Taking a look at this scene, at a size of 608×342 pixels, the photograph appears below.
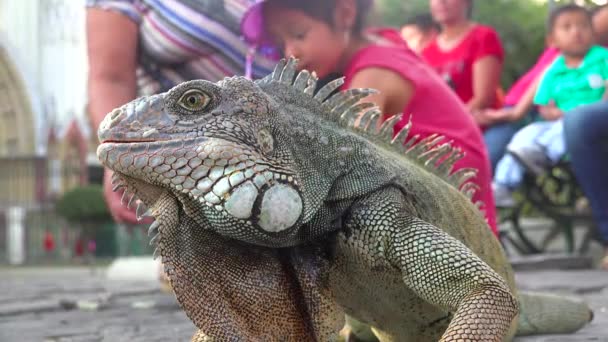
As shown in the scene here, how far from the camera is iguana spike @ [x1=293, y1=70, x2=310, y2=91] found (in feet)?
6.91

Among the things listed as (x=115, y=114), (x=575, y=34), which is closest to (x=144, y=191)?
(x=115, y=114)

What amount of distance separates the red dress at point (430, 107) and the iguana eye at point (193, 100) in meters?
1.37

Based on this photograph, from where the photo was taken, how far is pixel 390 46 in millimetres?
3346

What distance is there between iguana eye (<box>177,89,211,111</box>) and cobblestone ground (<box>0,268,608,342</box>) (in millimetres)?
1657

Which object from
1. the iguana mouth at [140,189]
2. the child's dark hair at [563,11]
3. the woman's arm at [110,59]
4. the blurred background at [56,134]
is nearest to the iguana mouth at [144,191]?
the iguana mouth at [140,189]

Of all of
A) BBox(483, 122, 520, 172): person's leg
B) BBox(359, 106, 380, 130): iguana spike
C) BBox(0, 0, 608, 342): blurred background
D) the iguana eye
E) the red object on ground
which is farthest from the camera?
the red object on ground

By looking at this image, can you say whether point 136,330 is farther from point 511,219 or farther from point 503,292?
point 511,219

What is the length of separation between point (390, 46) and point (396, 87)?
292mm

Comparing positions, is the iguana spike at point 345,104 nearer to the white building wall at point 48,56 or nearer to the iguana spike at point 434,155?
the iguana spike at point 434,155

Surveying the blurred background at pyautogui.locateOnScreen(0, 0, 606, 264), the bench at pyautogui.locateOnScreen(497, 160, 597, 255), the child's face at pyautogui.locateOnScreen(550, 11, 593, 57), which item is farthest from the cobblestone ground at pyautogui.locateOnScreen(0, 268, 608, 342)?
the blurred background at pyautogui.locateOnScreen(0, 0, 606, 264)

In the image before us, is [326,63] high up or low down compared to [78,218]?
up

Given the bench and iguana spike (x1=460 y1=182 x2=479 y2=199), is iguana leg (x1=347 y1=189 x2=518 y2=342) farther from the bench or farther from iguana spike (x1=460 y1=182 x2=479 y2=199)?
the bench

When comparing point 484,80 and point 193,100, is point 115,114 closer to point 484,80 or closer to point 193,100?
Result: point 193,100

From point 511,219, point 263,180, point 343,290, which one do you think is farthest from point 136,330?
point 511,219
